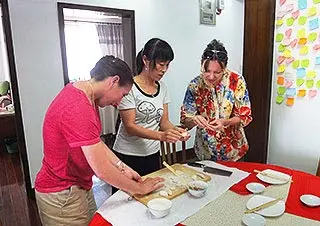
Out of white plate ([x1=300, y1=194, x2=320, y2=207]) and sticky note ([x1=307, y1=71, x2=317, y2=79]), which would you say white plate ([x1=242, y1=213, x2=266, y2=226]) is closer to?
white plate ([x1=300, y1=194, x2=320, y2=207])

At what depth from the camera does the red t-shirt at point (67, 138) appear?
1050mm

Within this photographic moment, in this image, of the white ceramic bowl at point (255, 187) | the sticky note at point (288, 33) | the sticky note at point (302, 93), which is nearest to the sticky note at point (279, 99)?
the sticky note at point (302, 93)

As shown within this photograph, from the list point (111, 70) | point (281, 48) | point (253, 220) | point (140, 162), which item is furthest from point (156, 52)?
point (281, 48)

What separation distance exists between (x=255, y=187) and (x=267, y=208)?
0.19m

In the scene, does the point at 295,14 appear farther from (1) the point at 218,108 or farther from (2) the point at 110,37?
(2) the point at 110,37

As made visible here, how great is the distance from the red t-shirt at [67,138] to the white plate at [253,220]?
67 cm

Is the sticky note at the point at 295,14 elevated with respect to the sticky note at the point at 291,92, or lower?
elevated

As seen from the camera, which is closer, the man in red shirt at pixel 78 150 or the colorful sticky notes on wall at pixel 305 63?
the man in red shirt at pixel 78 150

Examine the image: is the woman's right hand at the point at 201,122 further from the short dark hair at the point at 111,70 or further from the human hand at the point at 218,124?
the short dark hair at the point at 111,70

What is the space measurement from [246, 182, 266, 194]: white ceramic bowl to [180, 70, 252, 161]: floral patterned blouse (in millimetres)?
465

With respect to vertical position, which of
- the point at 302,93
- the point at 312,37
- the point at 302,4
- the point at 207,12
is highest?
the point at 207,12

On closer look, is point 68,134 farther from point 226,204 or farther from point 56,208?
point 226,204

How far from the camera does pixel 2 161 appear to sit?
4219 millimetres

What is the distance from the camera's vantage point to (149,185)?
1305mm
